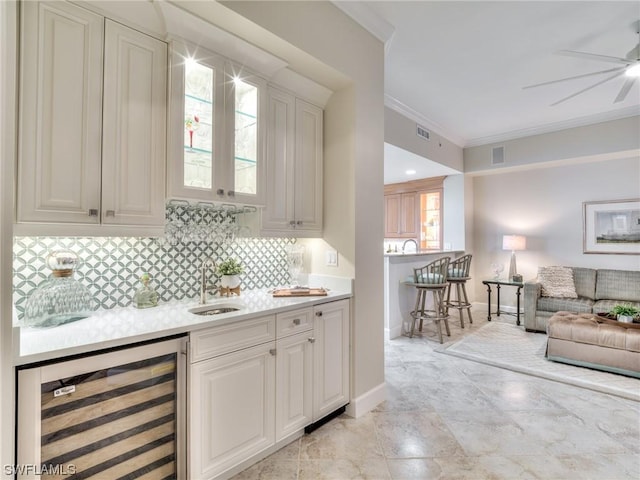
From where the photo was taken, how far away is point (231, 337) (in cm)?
173

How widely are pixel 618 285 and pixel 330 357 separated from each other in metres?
4.68

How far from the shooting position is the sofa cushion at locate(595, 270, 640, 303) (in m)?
4.36

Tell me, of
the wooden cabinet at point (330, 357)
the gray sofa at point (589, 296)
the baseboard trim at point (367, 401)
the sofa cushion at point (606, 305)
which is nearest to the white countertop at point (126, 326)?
the wooden cabinet at point (330, 357)

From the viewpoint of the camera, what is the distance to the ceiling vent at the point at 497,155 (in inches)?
216

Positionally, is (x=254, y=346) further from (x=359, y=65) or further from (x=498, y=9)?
(x=498, y=9)

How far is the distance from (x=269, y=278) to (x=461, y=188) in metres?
4.73

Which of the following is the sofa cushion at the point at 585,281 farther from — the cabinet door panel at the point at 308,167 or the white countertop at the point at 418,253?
the cabinet door panel at the point at 308,167

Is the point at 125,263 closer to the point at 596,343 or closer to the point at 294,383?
the point at 294,383

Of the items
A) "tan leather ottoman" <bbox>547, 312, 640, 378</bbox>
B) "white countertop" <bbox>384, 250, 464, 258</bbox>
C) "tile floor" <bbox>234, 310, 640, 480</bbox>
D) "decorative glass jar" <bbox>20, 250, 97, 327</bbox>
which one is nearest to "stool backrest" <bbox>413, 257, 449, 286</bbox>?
"white countertop" <bbox>384, 250, 464, 258</bbox>

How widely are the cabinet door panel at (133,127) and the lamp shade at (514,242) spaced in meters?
5.45

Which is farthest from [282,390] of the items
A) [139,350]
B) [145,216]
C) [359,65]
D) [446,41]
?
[446,41]

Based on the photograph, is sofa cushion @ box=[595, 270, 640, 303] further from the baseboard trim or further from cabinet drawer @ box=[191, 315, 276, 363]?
cabinet drawer @ box=[191, 315, 276, 363]

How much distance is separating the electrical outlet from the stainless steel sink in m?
0.85

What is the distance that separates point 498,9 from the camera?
8.18 ft
